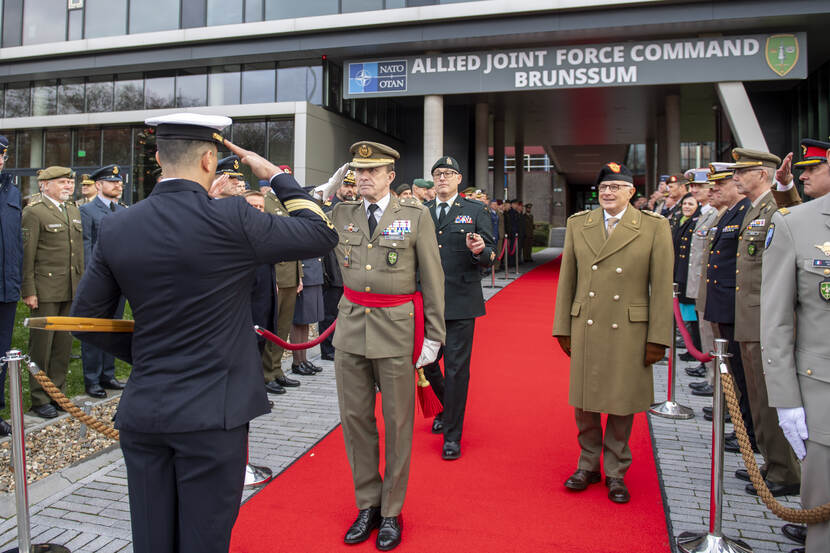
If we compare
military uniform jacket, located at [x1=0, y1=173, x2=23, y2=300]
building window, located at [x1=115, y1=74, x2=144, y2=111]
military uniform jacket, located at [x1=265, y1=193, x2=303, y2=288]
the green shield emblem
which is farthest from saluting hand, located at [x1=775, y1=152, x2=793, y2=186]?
building window, located at [x1=115, y1=74, x2=144, y2=111]

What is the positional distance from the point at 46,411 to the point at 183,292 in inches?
176

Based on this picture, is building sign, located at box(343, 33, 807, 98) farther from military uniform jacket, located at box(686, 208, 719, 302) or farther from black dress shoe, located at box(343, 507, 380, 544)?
black dress shoe, located at box(343, 507, 380, 544)

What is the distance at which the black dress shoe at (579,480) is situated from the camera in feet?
13.6

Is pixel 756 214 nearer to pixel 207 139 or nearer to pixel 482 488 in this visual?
pixel 482 488

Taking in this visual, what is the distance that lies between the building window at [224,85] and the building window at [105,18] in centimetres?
315

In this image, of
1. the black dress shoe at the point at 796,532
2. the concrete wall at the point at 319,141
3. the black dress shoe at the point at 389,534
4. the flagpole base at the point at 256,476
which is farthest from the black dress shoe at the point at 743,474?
the concrete wall at the point at 319,141

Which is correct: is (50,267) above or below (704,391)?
above

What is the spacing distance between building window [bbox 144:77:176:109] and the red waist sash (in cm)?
1872

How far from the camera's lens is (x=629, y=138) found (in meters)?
32.0

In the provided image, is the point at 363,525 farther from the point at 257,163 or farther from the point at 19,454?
the point at 257,163

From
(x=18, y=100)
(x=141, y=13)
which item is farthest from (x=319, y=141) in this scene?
(x=18, y=100)

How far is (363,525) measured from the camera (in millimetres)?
3510

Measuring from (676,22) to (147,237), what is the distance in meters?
15.9

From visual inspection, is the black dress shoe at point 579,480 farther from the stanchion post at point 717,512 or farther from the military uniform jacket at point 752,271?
the military uniform jacket at point 752,271
